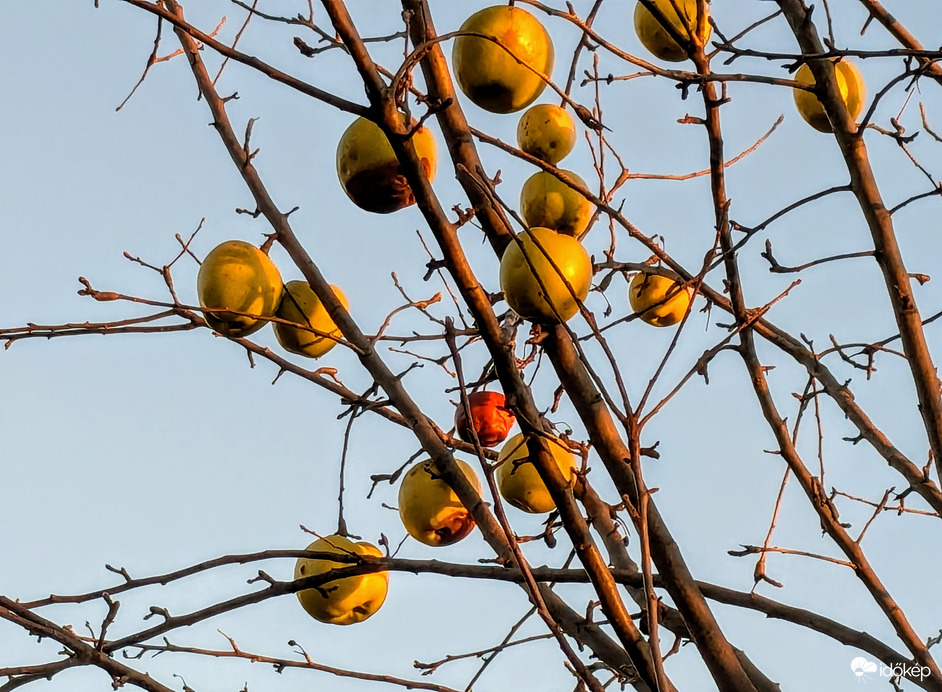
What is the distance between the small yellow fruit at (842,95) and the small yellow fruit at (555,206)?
0.69 meters

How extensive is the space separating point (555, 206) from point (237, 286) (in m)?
0.93

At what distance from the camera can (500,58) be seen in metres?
2.60

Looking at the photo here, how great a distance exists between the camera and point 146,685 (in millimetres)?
2199

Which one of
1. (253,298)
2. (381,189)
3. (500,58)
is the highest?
(500,58)

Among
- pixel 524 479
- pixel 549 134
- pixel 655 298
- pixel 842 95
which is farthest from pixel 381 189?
pixel 842 95

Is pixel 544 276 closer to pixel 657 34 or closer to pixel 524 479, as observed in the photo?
pixel 524 479

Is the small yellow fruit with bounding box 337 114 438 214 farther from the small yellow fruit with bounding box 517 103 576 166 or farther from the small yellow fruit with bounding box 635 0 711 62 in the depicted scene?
the small yellow fruit with bounding box 635 0 711 62

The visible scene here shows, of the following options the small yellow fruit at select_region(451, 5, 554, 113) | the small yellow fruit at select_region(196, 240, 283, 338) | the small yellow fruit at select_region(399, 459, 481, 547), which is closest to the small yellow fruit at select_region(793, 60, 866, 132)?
the small yellow fruit at select_region(451, 5, 554, 113)

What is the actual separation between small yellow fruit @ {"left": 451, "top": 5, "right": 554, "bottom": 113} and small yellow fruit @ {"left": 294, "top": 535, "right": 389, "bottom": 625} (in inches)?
50.5

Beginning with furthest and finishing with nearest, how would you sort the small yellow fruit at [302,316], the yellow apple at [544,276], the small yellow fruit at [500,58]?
the small yellow fruit at [302,316] → the small yellow fruit at [500,58] → the yellow apple at [544,276]

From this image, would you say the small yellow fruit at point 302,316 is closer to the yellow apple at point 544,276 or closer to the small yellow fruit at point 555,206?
the small yellow fruit at point 555,206

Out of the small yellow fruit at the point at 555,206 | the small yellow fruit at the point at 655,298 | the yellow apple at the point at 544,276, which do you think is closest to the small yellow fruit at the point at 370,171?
the small yellow fruit at the point at 555,206

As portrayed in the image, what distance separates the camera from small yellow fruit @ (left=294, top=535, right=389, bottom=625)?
2.74 metres

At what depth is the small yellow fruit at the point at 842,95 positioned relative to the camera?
114 inches
